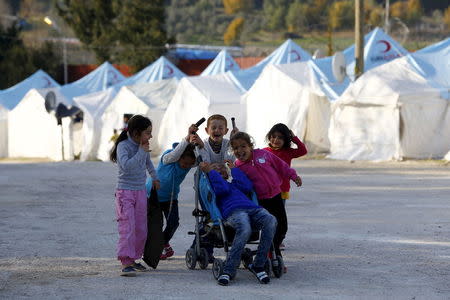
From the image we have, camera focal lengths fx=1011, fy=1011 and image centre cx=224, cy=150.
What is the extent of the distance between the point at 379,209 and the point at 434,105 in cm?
1299

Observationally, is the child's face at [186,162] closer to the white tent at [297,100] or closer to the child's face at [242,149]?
the child's face at [242,149]

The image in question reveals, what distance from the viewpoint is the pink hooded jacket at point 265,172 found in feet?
28.8

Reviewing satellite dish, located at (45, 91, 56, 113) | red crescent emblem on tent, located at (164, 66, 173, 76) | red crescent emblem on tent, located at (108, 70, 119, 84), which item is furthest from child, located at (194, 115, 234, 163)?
red crescent emblem on tent, located at (108, 70, 119, 84)

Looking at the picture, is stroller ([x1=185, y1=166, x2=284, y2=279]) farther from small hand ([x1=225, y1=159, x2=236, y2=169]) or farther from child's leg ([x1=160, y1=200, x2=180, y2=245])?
child's leg ([x1=160, y1=200, x2=180, y2=245])

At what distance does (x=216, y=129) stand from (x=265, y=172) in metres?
0.58

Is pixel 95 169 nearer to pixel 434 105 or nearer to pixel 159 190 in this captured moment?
pixel 434 105

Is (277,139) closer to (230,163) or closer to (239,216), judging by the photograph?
(230,163)

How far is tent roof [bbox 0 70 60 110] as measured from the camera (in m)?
41.5

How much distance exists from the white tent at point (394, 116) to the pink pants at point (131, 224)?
1803 cm

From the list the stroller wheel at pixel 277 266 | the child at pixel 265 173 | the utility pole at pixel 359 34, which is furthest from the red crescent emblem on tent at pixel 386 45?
the stroller wheel at pixel 277 266

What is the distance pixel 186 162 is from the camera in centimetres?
917

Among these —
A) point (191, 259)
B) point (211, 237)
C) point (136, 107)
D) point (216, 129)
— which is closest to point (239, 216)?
point (211, 237)

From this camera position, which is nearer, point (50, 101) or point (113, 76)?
point (50, 101)

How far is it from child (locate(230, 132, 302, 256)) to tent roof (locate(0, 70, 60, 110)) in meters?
33.1
